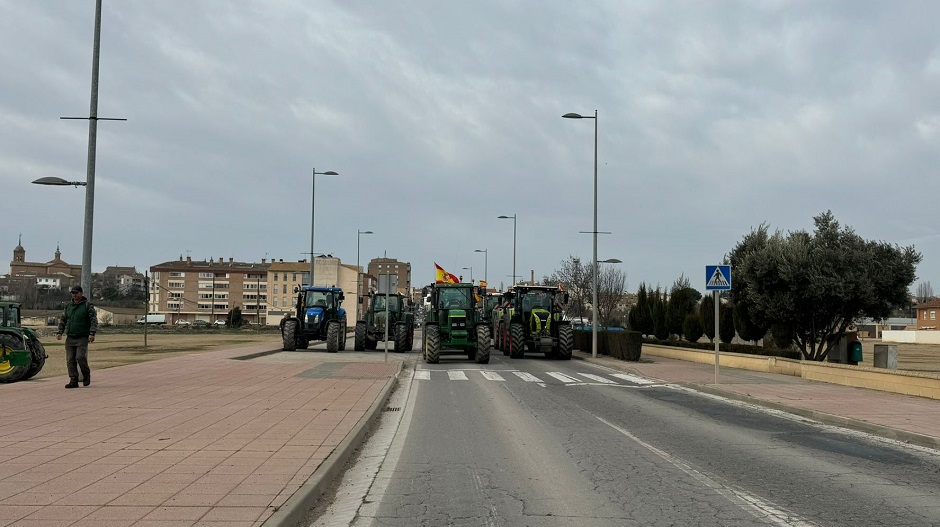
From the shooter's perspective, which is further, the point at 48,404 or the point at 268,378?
the point at 268,378

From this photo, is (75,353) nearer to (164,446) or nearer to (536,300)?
(164,446)

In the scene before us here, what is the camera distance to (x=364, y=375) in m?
20.1

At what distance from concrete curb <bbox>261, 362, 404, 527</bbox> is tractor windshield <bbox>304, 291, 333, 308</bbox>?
24.0 m

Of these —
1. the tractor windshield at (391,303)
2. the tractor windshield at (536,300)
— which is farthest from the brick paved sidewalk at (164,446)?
the tractor windshield at (391,303)

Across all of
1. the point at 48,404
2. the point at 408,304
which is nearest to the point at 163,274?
the point at 408,304

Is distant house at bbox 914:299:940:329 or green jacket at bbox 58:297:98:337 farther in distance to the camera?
distant house at bbox 914:299:940:329

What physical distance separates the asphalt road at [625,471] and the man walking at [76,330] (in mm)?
6032

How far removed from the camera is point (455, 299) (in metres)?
28.8

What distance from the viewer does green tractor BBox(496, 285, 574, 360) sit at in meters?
31.0

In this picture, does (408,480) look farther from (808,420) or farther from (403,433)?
(808,420)

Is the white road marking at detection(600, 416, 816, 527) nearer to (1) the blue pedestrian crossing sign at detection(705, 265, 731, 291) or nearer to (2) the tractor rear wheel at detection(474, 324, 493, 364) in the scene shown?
(1) the blue pedestrian crossing sign at detection(705, 265, 731, 291)

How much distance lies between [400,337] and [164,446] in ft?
83.8

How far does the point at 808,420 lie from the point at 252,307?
151898 millimetres

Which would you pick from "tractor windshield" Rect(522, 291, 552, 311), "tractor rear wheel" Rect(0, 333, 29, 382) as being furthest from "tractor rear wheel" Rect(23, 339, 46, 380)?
"tractor windshield" Rect(522, 291, 552, 311)
